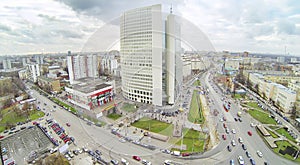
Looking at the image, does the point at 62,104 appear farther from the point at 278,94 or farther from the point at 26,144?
the point at 278,94

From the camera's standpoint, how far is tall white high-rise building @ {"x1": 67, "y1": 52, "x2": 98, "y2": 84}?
15094 millimetres

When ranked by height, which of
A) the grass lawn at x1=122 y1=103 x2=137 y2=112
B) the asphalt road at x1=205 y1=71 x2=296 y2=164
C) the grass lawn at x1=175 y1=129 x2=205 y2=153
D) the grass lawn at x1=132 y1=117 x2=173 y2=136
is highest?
the grass lawn at x1=122 y1=103 x2=137 y2=112

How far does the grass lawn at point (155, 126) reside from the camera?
619 cm

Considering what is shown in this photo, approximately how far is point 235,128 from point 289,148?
6.05ft

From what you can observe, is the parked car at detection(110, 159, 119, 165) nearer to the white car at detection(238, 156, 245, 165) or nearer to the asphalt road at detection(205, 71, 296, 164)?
the asphalt road at detection(205, 71, 296, 164)

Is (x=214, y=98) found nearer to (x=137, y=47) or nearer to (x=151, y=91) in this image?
(x=151, y=91)

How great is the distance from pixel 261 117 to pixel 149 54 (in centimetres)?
702

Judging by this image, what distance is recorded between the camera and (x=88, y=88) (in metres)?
8.71

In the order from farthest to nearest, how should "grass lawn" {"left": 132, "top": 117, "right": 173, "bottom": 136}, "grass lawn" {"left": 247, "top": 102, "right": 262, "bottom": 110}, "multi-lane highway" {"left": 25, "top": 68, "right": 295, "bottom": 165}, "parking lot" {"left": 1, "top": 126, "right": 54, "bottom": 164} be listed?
"grass lawn" {"left": 247, "top": 102, "right": 262, "bottom": 110}
"grass lawn" {"left": 132, "top": 117, "right": 173, "bottom": 136}
"parking lot" {"left": 1, "top": 126, "right": 54, "bottom": 164}
"multi-lane highway" {"left": 25, "top": 68, "right": 295, "bottom": 165}

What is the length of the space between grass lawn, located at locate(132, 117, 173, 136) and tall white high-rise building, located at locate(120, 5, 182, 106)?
2.03 metres

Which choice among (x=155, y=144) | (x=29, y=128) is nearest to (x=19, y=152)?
(x=29, y=128)

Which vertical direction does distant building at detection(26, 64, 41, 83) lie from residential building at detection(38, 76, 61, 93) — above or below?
above

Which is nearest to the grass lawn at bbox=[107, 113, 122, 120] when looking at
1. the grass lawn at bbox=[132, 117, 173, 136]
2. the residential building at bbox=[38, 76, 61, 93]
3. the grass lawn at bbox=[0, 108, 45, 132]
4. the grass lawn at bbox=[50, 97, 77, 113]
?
the grass lawn at bbox=[132, 117, 173, 136]

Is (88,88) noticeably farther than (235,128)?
Yes
